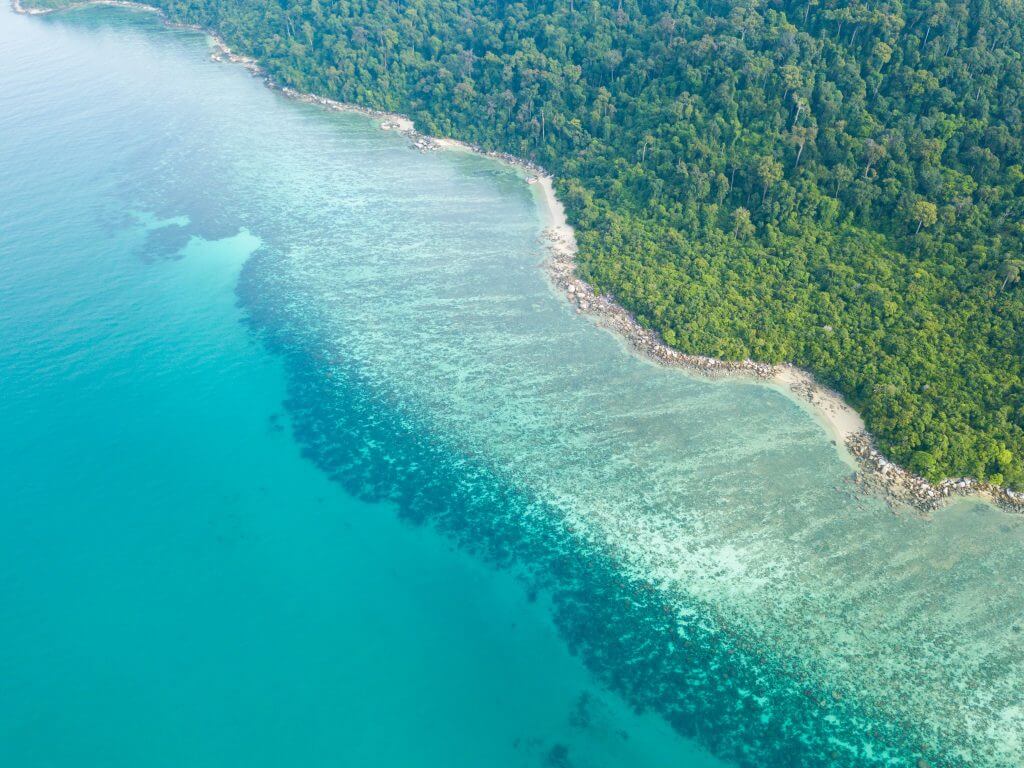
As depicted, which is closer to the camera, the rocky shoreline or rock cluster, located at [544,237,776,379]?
the rocky shoreline

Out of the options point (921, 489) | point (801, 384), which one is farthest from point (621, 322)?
point (921, 489)

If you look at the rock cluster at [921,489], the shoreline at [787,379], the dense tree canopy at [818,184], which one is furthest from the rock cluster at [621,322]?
the rock cluster at [921,489]

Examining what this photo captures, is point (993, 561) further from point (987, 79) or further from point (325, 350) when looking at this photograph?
point (325, 350)

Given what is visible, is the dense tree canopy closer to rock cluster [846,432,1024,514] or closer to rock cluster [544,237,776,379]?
rock cluster [846,432,1024,514]

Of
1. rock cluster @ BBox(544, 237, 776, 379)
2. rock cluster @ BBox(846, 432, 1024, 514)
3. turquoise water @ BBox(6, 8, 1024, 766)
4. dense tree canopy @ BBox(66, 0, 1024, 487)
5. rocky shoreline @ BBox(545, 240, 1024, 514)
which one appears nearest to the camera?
turquoise water @ BBox(6, 8, 1024, 766)

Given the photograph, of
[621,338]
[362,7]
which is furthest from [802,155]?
[362,7]

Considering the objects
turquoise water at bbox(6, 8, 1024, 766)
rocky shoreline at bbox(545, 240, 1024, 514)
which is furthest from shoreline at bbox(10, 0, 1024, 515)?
turquoise water at bbox(6, 8, 1024, 766)

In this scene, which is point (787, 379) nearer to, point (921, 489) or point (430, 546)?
point (921, 489)

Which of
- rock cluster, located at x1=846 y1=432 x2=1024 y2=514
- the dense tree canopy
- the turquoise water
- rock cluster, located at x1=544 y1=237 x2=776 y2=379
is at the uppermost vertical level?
the dense tree canopy
